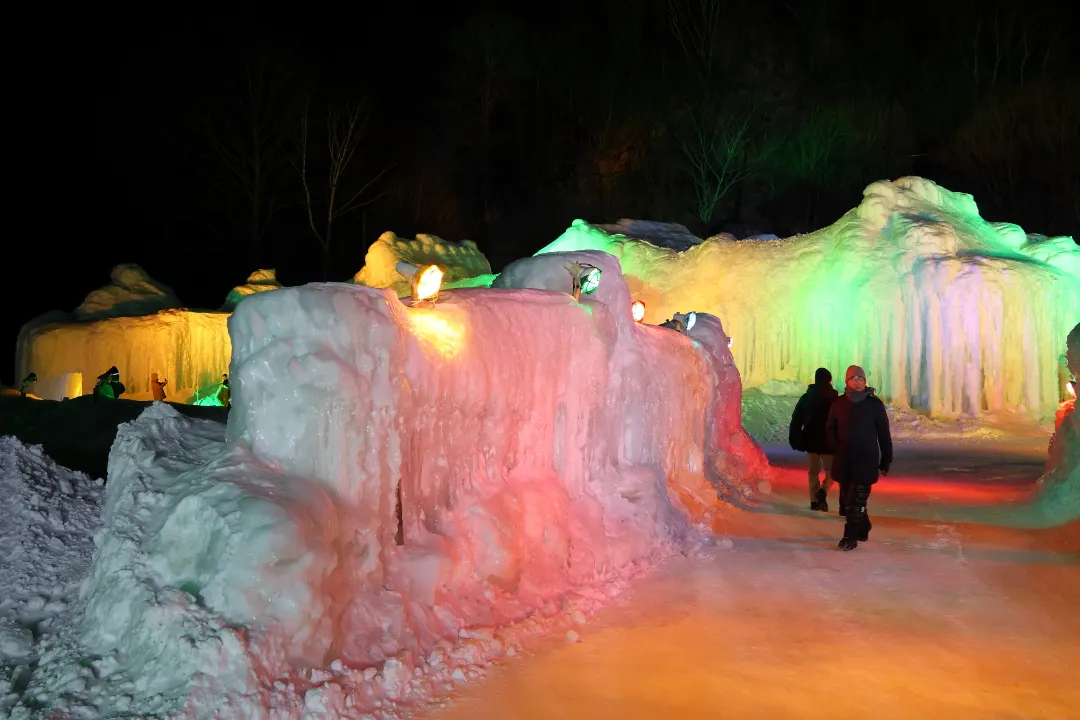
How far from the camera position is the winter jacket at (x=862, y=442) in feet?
27.9

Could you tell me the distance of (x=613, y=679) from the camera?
16.7 ft

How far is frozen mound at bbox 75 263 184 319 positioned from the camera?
2627 cm

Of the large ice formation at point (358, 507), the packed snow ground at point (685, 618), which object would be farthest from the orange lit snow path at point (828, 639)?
the large ice formation at point (358, 507)

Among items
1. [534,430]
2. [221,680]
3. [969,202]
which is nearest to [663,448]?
[534,430]

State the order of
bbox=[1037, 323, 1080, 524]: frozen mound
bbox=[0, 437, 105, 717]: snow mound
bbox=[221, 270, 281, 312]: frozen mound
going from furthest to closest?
bbox=[221, 270, 281, 312]: frozen mound
bbox=[1037, 323, 1080, 524]: frozen mound
bbox=[0, 437, 105, 717]: snow mound

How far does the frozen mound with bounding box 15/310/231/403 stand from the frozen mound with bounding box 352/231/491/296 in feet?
17.2

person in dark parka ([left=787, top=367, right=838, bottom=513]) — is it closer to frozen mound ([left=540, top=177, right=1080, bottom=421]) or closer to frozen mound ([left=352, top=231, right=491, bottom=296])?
frozen mound ([left=540, top=177, right=1080, bottom=421])

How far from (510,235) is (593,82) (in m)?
8.83

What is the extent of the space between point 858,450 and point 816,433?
2.41 meters

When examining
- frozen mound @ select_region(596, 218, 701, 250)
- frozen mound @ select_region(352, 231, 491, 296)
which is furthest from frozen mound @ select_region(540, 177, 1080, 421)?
frozen mound @ select_region(352, 231, 491, 296)

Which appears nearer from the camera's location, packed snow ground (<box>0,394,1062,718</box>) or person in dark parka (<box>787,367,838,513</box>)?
packed snow ground (<box>0,394,1062,718</box>)

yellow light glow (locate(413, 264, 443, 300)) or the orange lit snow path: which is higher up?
yellow light glow (locate(413, 264, 443, 300))

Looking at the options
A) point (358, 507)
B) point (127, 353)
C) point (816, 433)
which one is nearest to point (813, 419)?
point (816, 433)

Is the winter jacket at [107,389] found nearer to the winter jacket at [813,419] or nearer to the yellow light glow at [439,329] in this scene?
the winter jacket at [813,419]
